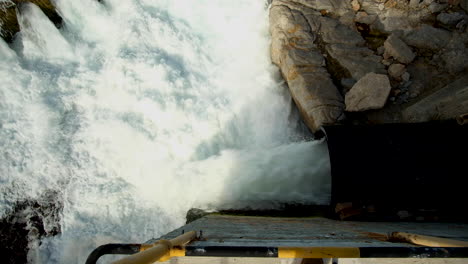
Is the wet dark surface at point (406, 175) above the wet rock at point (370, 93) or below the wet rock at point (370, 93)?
below

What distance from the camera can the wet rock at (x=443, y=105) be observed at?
4730mm

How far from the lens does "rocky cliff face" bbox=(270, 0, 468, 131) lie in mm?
5324

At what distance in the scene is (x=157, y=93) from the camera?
662 cm

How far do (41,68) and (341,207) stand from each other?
692 centimetres

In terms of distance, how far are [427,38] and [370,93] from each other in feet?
5.87

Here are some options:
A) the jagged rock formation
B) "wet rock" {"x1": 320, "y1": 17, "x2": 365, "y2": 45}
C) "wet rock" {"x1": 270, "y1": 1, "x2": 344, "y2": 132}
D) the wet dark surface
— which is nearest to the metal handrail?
the wet dark surface

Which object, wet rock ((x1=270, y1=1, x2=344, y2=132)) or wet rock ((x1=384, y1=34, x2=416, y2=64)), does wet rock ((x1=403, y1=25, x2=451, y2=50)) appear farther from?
wet rock ((x1=270, y1=1, x2=344, y2=132))

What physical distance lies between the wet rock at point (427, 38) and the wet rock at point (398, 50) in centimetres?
23

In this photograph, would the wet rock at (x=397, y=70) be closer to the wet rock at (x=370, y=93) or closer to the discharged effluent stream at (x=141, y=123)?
the wet rock at (x=370, y=93)

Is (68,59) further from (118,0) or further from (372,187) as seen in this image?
(372,187)

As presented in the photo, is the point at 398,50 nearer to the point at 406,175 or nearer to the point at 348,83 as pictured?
the point at 348,83

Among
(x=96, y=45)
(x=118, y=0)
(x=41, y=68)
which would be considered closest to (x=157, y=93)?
(x=96, y=45)

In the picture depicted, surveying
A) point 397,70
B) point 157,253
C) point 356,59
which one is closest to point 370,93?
point 397,70

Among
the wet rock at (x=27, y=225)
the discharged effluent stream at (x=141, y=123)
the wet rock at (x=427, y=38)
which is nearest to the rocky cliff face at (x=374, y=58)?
the wet rock at (x=427, y=38)
